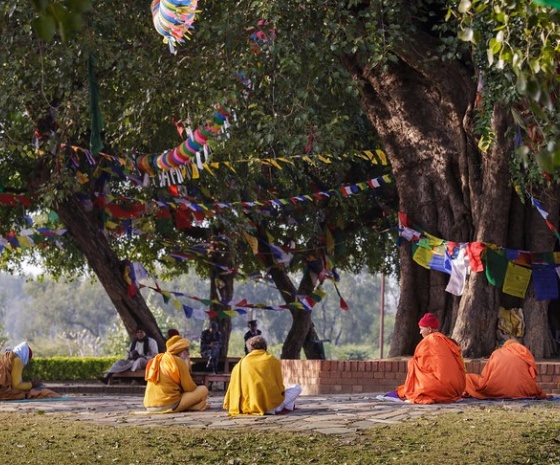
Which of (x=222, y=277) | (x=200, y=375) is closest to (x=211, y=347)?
(x=222, y=277)

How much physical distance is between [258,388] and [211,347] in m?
12.4

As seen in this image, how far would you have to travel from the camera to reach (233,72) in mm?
14039

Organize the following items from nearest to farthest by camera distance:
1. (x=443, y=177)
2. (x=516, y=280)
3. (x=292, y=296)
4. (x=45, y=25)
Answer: (x=45, y=25) → (x=516, y=280) → (x=443, y=177) → (x=292, y=296)

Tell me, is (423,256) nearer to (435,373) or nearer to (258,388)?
(435,373)

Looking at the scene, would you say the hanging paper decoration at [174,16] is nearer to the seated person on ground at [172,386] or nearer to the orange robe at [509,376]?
the seated person on ground at [172,386]

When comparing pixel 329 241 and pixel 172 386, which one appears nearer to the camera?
pixel 172 386

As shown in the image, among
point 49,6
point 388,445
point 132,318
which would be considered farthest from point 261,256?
point 49,6

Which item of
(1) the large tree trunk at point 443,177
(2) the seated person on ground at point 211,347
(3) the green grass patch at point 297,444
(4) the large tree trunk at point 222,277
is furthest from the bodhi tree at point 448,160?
(4) the large tree trunk at point 222,277

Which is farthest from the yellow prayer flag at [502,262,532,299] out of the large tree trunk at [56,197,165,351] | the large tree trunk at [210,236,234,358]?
the large tree trunk at [210,236,234,358]

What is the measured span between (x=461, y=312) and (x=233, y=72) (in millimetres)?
4398

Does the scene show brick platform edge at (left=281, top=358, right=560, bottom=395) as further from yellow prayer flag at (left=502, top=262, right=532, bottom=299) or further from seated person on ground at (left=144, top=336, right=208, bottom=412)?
seated person on ground at (left=144, top=336, right=208, bottom=412)

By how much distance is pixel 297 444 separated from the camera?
9.20m

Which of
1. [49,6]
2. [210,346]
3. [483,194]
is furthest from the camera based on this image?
[210,346]

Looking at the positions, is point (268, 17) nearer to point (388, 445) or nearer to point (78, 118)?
point (78, 118)
